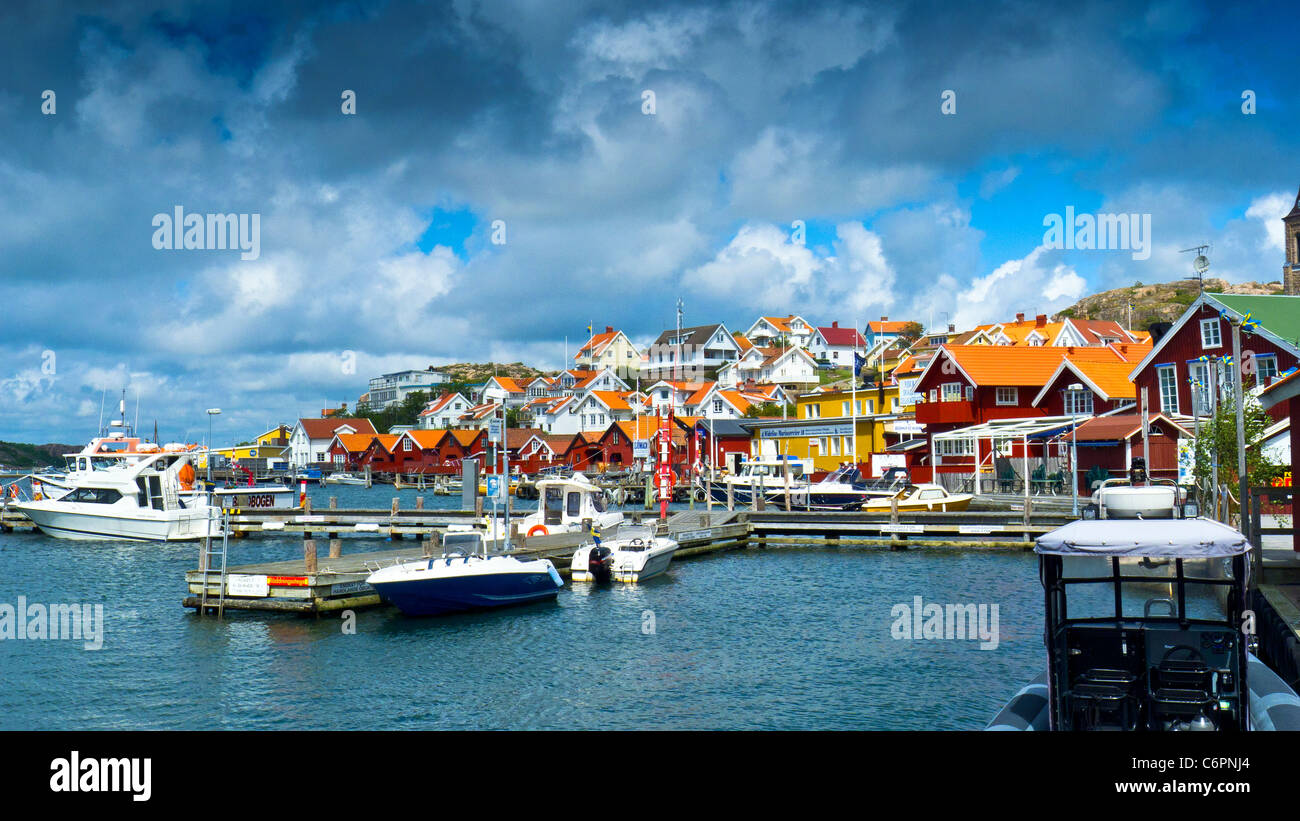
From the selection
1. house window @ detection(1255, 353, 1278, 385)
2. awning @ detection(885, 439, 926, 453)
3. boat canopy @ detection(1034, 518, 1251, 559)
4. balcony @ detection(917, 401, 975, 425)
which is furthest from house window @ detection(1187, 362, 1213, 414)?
boat canopy @ detection(1034, 518, 1251, 559)

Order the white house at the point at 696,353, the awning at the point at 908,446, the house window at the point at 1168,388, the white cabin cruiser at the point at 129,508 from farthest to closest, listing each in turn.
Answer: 1. the white house at the point at 696,353
2. the awning at the point at 908,446
3. the house window at the point at 1168,388
4. the white cabin cruiser at the point at 129,508

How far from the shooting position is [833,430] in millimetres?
79562

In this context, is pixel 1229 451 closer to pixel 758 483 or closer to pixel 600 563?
pixel 600 563

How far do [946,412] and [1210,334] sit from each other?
56.4 feet

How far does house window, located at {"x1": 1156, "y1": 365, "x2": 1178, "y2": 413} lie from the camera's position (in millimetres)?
49719

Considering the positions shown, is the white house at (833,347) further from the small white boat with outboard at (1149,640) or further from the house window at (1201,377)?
the small white boat with outboard at (1149,640)

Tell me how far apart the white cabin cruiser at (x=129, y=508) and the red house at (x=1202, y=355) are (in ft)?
145

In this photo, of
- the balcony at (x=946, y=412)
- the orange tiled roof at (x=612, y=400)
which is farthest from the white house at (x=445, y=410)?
the balcony at (x=946, y=412)

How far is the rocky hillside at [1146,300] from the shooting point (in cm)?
14138

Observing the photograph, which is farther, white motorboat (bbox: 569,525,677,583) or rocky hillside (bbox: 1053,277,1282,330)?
rocky hillside (bbox: 1053,277,1282,330)

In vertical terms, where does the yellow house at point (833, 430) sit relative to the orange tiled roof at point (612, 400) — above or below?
below

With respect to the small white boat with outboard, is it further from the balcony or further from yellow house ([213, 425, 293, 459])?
yellow house ([213, 425, 293, 459])

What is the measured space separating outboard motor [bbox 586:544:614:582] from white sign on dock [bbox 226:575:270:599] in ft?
31.7

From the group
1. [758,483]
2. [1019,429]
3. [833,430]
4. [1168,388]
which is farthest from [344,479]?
[1168,388]
